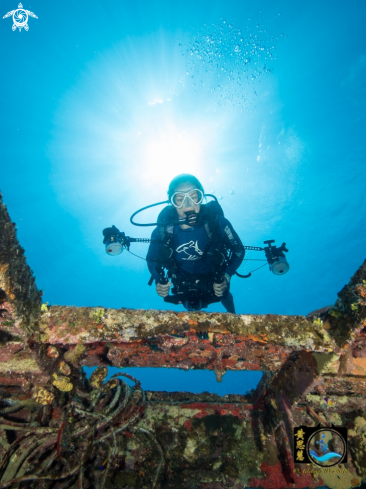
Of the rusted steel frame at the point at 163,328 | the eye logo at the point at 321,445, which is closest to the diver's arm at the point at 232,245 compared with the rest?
the eye logo at the point at 321,445

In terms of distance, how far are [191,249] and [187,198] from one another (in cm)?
120

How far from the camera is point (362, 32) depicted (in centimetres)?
1780

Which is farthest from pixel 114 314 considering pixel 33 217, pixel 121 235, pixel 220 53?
pixel 33 217

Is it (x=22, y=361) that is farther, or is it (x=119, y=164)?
(x=119, y=164)

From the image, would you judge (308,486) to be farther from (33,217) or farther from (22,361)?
(33,217)

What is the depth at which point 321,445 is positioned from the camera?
2.52 metres

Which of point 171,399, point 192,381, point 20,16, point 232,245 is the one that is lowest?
point 171,399

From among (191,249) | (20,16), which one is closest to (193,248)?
(191,249)

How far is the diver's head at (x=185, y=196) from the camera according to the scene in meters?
5.09

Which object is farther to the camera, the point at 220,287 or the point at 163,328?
the point at 220,287

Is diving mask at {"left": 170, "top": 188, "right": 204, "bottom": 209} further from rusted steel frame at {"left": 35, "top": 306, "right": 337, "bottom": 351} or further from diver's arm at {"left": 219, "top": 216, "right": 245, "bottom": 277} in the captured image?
rusted steel frame at {"left": 35, "top": 306, "right": 337, "bottom": 351}

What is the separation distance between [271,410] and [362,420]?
3.31ft

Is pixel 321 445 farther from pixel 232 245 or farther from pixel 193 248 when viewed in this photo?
pixel 193 248

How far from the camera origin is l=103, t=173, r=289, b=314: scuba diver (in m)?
4.49
